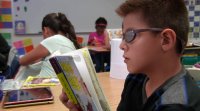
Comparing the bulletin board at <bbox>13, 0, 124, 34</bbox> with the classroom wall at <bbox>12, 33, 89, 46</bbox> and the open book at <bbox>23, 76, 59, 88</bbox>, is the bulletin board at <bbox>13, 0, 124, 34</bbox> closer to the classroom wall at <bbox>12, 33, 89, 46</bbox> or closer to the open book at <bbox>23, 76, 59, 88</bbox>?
the classroom wall at <bbox>12, 33, 89, 46</bbox>

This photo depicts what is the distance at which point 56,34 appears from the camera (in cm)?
231

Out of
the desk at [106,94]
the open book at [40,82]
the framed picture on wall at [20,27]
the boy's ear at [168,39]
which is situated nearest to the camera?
the boy's ear at [168,39]

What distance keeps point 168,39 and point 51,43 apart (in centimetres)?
148

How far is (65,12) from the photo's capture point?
5090mm

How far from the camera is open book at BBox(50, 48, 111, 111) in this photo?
0.82 m

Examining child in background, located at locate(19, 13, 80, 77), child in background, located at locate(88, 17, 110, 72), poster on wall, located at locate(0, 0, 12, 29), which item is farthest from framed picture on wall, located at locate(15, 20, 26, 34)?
child in background, located at locate(19, 13, 80, 77)

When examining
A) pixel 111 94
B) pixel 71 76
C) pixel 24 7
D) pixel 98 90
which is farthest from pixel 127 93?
pixel 24 7

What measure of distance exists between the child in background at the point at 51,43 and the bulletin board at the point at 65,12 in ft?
8.05

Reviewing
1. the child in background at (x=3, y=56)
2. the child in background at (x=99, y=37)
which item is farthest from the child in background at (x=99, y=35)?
the child in background at (x=3, y=56)

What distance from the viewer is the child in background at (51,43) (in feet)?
7.06

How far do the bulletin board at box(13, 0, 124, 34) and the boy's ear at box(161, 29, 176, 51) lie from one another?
3903mm

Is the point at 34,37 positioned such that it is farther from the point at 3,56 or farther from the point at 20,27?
the point at 3,56

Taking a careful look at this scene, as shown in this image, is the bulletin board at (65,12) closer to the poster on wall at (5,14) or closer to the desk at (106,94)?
the poster on wall at (5,14)

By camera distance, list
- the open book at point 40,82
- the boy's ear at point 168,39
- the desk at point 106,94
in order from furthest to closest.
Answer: the open book at point 40,82 → the desk at point 106,94 → the boy's ear at point 168,39
